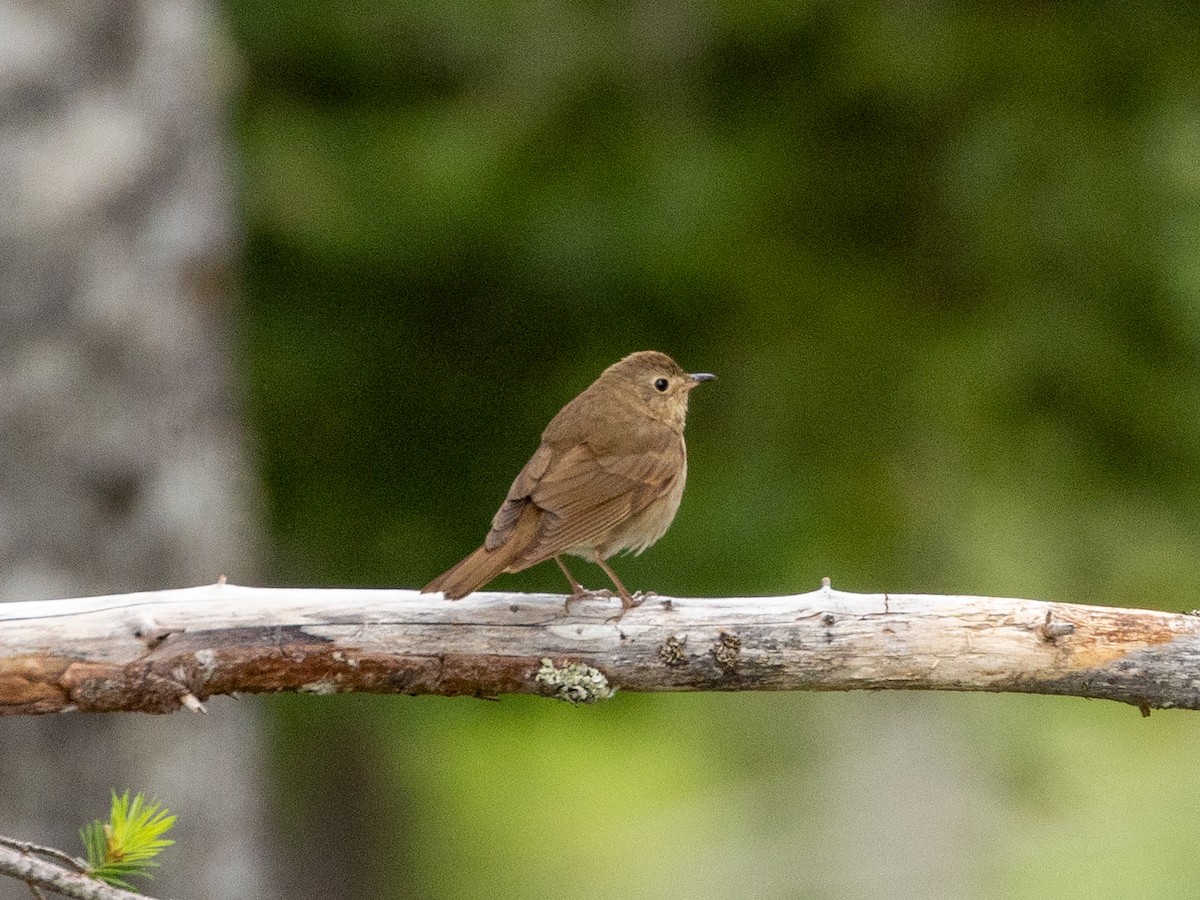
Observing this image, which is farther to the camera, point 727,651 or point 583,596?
point 583,596

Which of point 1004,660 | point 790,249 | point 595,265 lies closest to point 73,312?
point 595,265

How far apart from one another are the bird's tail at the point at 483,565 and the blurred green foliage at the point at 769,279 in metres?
2.29

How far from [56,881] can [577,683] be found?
5.22ft

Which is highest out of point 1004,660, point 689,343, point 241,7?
point 241,7

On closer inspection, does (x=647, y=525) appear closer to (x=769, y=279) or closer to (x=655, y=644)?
(x=655, y=644)

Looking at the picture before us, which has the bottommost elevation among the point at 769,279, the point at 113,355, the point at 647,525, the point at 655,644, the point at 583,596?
the point at 655,644

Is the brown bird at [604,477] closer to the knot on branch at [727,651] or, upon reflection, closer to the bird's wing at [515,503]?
the bird's wing at [515,503]

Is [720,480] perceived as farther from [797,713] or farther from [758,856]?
[758,856]

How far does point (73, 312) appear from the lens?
23.4 feet

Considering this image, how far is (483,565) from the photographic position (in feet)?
15.0

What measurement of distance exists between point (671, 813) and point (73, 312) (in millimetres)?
8283

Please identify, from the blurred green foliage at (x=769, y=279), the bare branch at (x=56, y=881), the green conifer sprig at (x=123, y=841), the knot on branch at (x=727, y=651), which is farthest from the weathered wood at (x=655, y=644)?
the blurred green foliage at (x=769, y=279)

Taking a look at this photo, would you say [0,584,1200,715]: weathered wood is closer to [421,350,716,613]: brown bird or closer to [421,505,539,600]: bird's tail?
[421,505,539,600]: bird's tail

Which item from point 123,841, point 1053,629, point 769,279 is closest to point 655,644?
point 1053,629
